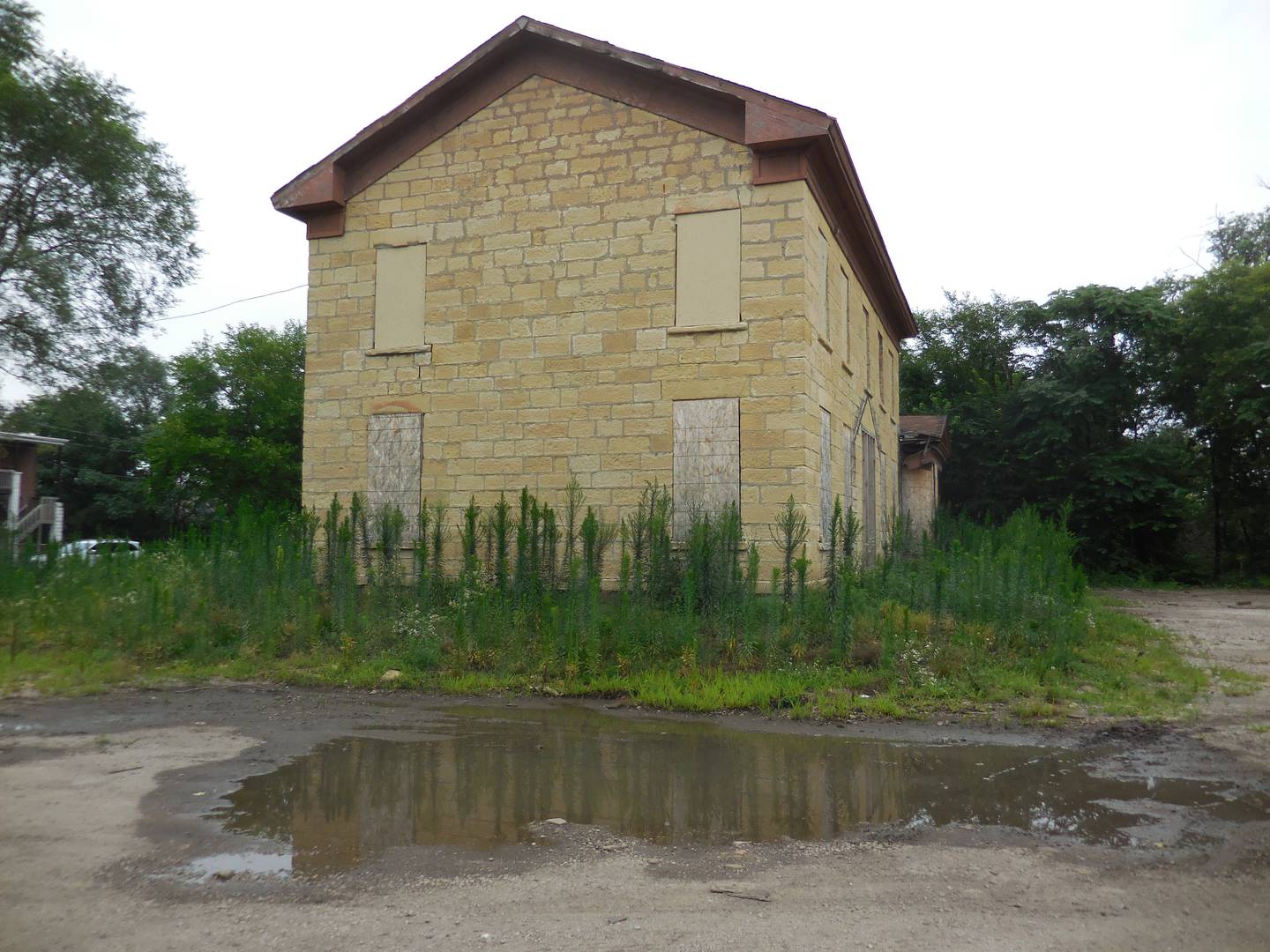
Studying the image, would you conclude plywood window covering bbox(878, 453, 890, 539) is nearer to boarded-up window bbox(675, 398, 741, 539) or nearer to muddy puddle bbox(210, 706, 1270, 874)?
boarded-up window bbox(675, 398, 741, 539)

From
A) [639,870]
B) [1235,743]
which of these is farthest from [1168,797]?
[639,870]

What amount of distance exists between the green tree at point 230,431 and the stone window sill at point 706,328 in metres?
29.8

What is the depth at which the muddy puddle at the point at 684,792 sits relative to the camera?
5141 mm

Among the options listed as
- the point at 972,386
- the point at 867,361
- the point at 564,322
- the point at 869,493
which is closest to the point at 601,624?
the point at 564,322

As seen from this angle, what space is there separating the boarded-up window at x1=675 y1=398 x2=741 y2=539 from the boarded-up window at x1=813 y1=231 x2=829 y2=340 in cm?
186

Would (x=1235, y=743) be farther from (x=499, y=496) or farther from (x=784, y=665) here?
(x=499, y=496)

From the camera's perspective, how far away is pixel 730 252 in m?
12.1

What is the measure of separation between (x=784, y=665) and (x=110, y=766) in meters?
5.67

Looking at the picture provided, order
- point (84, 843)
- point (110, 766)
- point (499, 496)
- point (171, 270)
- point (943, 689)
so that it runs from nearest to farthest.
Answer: point (84, 843), point (110, 766), point (943, 689), point (499, 496), point (171, 270)

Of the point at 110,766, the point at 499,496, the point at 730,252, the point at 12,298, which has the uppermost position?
the point at 12,298

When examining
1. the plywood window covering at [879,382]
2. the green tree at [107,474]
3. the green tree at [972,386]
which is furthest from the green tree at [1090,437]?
the green tree at [107,474]

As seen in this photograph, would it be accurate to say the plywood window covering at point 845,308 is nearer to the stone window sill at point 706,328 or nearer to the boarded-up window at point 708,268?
the boarded-up window at point 708,268

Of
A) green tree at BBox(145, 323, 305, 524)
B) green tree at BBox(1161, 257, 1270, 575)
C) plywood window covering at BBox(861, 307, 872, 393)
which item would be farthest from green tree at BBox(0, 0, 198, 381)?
green tree at BBox(1161, 257, 1270, 575)

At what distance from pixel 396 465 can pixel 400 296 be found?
2.40 meters
